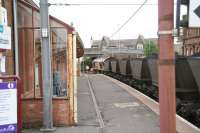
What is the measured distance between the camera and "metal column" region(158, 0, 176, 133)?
357 cm

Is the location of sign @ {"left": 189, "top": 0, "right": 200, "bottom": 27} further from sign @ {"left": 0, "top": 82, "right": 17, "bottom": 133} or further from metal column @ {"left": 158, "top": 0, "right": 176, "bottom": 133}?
sign @ {"left": 0, "top": 82, "right": 17, "bottom": 133}

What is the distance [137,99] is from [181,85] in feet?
13.7

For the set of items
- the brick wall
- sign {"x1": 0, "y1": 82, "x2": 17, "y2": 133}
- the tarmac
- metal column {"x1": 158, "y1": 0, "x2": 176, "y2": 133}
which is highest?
metal column {"x1": 158, "y1": 0, "x2": 176, "y2": 133}

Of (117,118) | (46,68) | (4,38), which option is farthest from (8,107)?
(117,118)

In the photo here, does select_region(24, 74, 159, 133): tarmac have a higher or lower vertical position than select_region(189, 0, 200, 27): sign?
lower

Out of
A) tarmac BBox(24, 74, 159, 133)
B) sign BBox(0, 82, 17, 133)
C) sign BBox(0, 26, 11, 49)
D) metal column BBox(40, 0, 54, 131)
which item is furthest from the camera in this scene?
tarmac BBox(24, 74, 159, 133)

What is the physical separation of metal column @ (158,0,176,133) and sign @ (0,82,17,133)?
2.65 metres

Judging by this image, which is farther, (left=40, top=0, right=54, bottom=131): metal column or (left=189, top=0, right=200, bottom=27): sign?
(left=40, top=0, right=54, bottom=131): metal column

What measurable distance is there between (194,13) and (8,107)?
10.4ft

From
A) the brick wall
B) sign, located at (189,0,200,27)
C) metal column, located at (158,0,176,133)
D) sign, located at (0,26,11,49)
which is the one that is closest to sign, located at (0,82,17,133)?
sign, located at (0,26,11,49)

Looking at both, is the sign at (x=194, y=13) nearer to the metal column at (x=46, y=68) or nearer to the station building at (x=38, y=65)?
the metal column at (x=46, y=68)

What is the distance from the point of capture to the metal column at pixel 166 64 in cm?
357

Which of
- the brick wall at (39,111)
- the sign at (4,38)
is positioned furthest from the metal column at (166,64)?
the brick wall at (39,111)

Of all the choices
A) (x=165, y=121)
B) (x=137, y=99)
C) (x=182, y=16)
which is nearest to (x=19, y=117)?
(x=165, y=121)
